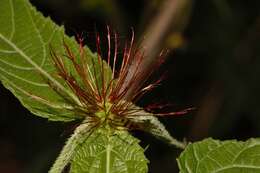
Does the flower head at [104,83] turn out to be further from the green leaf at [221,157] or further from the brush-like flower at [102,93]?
the green leaf at [221,157]

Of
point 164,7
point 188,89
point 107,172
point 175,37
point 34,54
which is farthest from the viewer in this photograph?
point 188,89

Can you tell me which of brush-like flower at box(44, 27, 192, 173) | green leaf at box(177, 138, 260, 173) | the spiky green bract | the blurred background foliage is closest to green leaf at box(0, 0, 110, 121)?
brush-like flower at box(44, 27, 192, 173)

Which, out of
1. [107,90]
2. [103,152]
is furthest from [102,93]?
[103,152]

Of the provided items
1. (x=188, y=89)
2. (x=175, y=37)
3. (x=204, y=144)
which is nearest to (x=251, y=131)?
(x=188, y=89)

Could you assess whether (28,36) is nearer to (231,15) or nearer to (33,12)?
(33,12)

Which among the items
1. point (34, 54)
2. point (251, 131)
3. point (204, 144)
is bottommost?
point (204, 144)

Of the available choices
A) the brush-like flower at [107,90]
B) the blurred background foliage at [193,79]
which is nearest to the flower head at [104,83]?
the brush-like flower at [107,90]

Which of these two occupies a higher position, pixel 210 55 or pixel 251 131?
pixel 210 55
